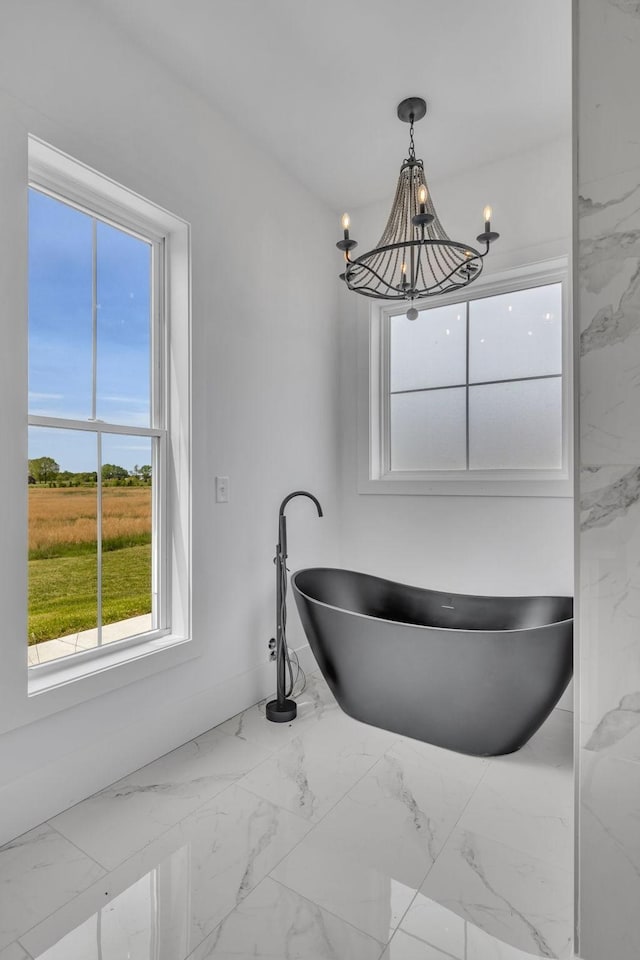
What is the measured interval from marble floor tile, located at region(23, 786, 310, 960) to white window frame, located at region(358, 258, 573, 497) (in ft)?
5.60

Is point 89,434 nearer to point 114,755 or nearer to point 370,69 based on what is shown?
point 114,755

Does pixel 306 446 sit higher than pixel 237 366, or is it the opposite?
pixel 237 366

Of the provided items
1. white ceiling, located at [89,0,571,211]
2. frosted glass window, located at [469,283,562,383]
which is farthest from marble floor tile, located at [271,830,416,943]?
white ceiling, located at [89,0,571,211]

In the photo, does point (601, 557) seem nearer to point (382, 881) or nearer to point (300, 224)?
point (382, 881)

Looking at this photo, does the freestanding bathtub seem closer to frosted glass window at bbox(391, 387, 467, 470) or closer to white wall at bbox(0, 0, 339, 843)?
white wall at bbox(0, 0, 339, 843)

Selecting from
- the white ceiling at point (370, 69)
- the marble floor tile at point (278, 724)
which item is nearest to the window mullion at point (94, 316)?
the white ceiling at point (370, 69)

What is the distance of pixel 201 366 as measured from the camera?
2176mm

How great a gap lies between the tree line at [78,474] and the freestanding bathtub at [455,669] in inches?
34.2

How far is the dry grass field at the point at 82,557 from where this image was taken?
1.71 m

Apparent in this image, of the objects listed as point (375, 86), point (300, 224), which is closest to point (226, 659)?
point (300, 224)

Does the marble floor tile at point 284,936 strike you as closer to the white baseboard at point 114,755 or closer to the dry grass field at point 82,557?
the white baseboard at point 114,755

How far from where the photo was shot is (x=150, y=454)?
2.10 m

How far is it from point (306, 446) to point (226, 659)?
1187 mm

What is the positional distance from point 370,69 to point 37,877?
9.63ft
